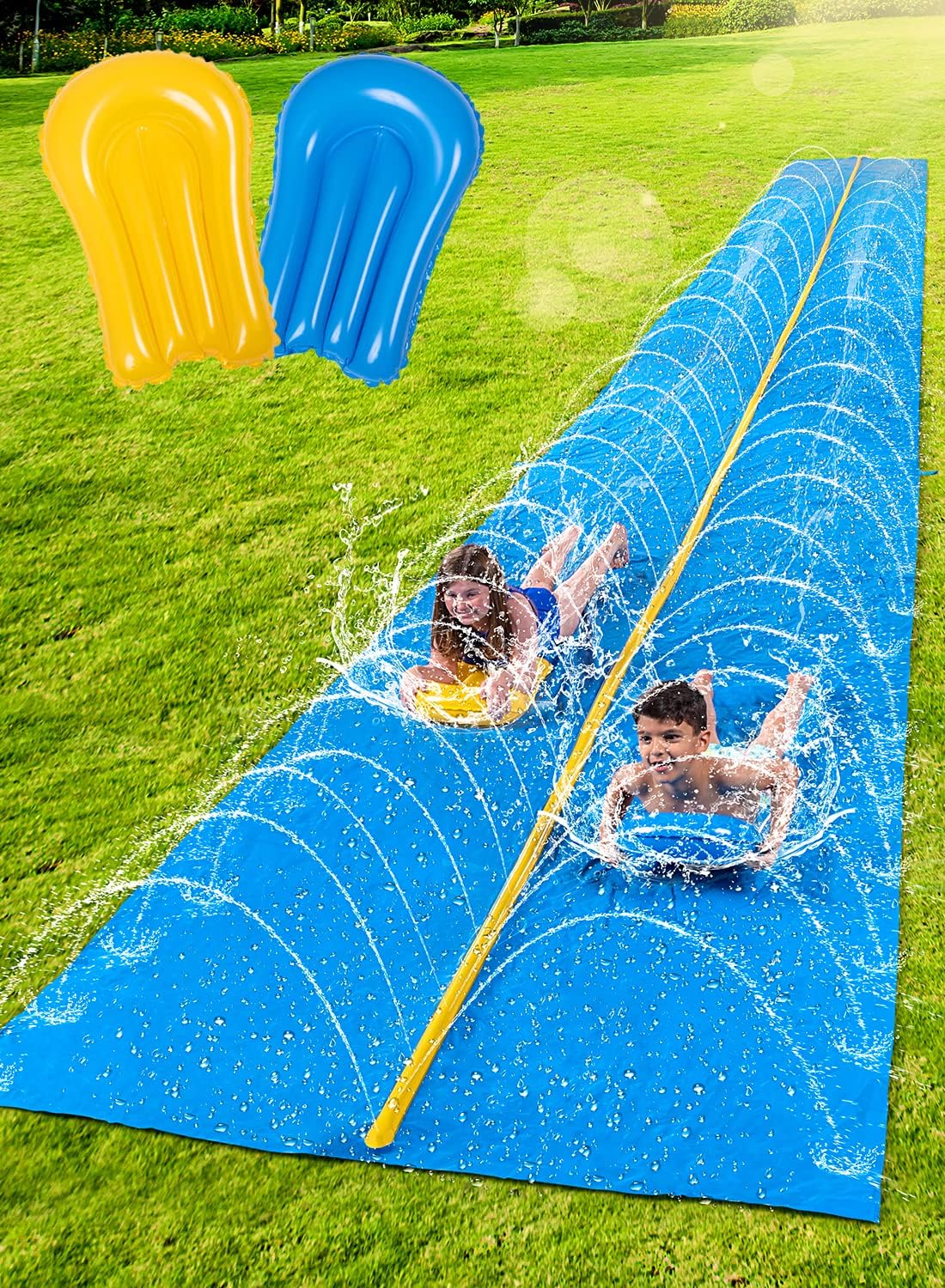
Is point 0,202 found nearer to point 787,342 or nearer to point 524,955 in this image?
point 787,342

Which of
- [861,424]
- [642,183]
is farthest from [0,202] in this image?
[861,424]

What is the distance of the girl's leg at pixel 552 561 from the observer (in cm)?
582

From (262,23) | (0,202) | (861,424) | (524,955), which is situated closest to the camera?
(524,955)

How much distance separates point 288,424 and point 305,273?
2602 mm

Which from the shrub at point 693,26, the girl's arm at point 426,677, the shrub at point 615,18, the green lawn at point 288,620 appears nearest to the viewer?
the green lawn at point 288,620

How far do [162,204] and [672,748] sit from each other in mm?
3729

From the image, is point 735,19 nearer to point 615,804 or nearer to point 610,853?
point 615,804

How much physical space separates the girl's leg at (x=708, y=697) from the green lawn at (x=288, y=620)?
810mm

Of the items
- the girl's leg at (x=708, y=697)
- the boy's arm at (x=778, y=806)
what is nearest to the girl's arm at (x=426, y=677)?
the girl's leg at (x=708, y=697)

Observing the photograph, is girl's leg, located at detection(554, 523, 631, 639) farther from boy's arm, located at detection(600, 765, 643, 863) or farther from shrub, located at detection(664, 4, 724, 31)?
shrub, located at detection(664, 4, 724, 31)

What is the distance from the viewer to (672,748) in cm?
443

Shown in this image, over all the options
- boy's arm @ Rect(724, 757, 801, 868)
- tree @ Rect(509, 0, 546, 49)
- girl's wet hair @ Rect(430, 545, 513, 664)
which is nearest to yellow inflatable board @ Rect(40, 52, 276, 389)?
girl's wet hair @ Rect(430, 545, 513, 664)

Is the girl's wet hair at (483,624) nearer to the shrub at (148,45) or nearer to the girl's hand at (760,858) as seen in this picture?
the girl's hand at (760,858)

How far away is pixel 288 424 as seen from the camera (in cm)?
881
